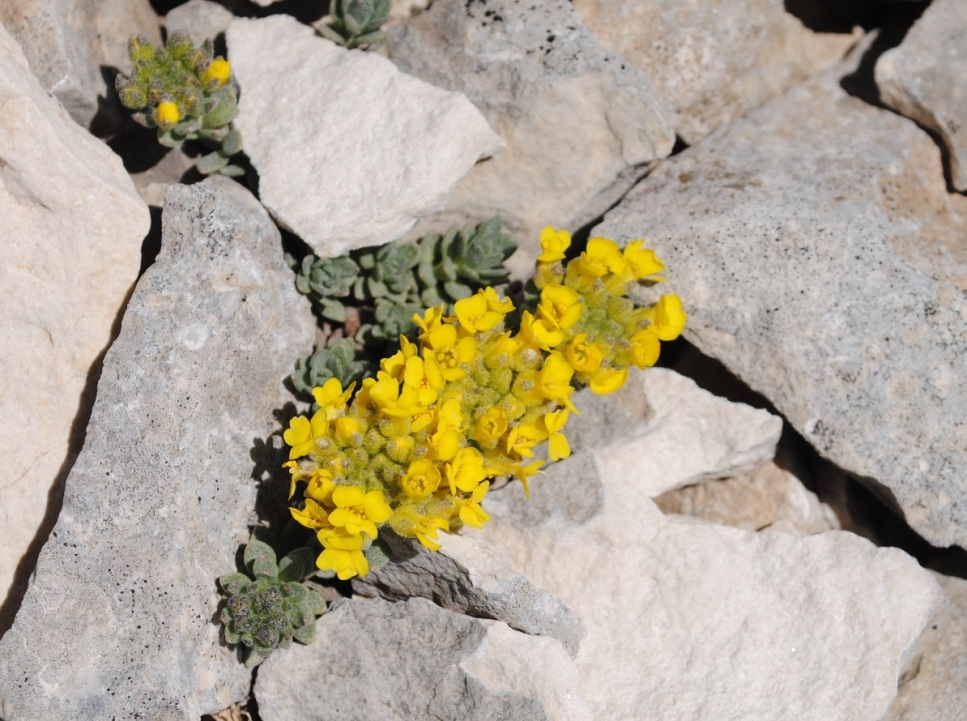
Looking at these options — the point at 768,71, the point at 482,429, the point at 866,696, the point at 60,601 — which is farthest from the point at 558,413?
the point at 768,71

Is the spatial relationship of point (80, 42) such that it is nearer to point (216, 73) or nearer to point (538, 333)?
point (216, 73)

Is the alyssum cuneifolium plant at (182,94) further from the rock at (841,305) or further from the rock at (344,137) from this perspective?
the rock at (841,305)

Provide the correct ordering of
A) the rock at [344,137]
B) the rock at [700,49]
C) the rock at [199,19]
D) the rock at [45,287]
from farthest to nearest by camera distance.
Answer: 1. the rock at [700,49]
2. the rock at [199,19]
3. the rock at [344,137]
4. the rock at [45,287]

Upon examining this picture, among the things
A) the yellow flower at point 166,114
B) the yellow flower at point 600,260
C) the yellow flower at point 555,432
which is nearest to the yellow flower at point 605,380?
the yellow flower at point 555,432

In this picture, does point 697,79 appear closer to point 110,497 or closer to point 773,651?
point 773,651

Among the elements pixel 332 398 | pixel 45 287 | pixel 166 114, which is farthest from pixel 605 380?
pixel 45 287

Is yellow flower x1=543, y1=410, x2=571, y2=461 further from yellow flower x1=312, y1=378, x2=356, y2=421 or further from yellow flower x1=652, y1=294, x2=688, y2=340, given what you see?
yellow flower x1=312, y1=378, x2=356, y2=421
